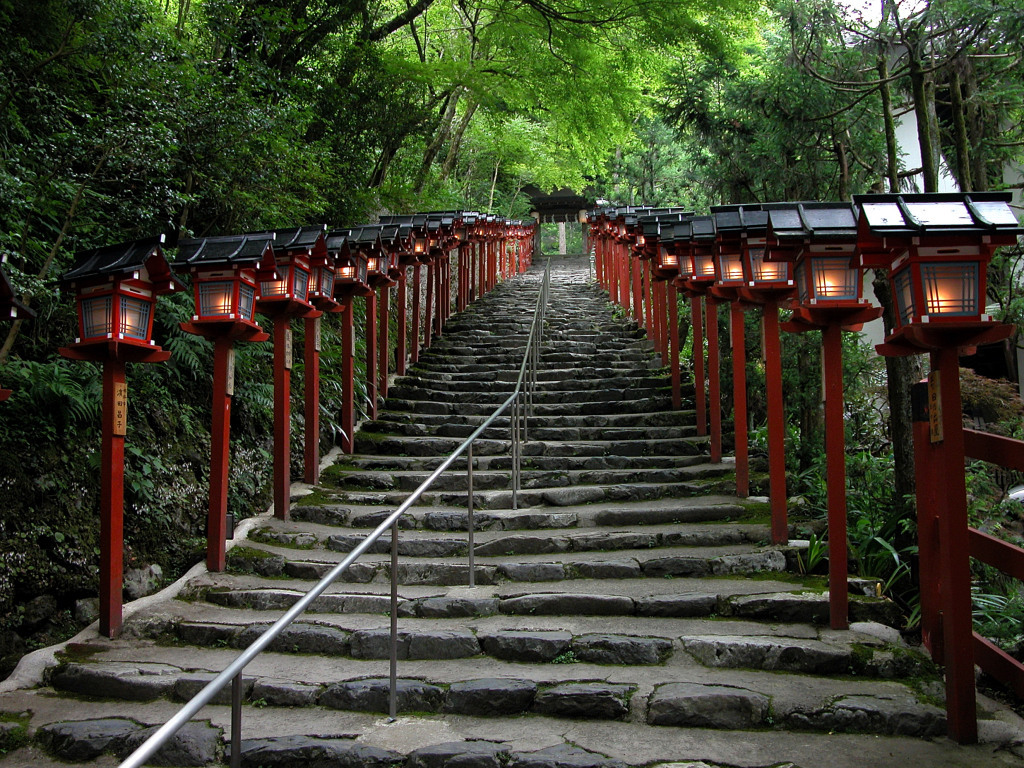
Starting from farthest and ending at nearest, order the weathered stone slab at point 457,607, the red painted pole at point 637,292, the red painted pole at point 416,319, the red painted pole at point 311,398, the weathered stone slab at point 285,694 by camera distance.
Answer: the red painted pole at point 637,292 < the red painted pole at point 416,319 < the red painted pole at point 311,398 < the weathered stone slab at point 457,607 < the weathered stone slab at point 285,694

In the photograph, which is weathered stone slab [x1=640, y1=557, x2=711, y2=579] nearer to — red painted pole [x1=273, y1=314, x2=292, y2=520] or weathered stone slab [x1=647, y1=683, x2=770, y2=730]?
weathered stone slab [x1=647, y1=683, x2=770, y2=730]

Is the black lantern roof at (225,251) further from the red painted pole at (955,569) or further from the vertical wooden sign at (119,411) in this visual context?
the red painted pole at (955,569)

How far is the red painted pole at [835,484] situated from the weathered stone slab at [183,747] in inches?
147

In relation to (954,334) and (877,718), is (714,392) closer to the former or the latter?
(954,334)

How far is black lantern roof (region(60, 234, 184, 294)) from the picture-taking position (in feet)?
16.5

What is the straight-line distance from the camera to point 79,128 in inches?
257

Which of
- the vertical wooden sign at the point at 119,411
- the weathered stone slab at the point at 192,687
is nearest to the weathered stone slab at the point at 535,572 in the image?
the weathered stone slab at the point at 192,687

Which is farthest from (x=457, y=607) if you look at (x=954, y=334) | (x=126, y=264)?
(x=954, y=334)

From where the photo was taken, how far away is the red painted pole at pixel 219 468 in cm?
597

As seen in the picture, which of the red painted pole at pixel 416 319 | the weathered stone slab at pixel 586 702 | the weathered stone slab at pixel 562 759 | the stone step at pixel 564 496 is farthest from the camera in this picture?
the red painted pole at pixel 416 319

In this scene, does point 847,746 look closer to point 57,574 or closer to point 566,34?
point 57,574

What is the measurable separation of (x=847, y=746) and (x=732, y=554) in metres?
2.31

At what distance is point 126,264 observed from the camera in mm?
5035

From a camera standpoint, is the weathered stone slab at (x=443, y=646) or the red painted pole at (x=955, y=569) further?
the weathered stone slab at (x=443, y=646)
